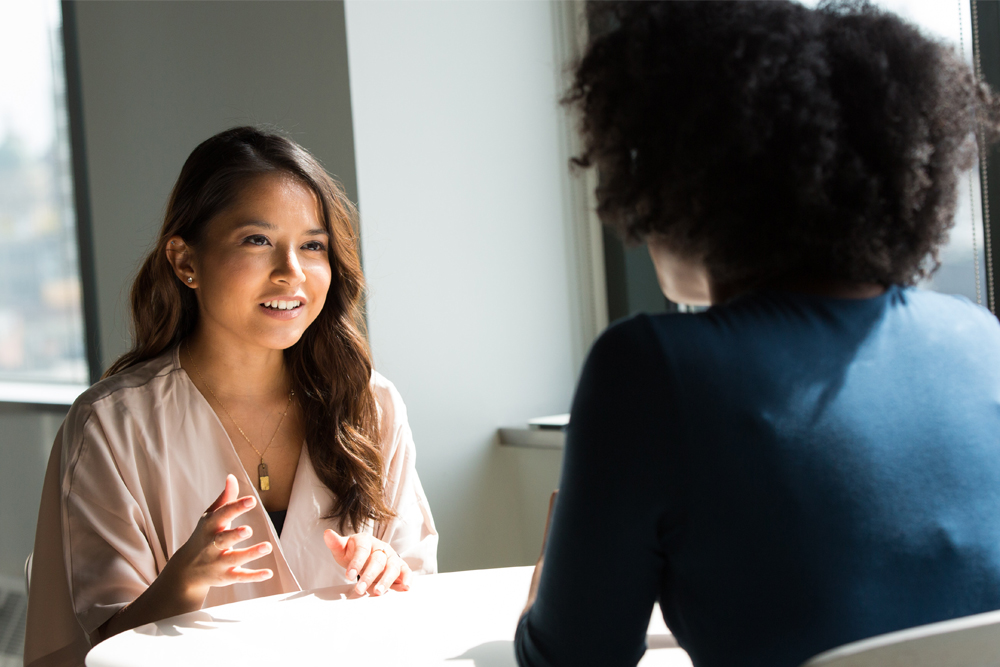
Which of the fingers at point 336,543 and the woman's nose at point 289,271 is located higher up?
the woman's nose at point 289,271

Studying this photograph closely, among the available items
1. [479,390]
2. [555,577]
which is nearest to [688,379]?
[555,577]

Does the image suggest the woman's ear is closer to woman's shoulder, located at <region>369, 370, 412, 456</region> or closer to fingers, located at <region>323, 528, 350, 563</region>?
woman's shoulder, located at <region>369, 370, 412, 456</region>

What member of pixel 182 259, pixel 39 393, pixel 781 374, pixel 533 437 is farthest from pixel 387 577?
pixel 39 393

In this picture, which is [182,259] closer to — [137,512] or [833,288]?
[137,512]

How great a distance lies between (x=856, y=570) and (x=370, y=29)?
2249 mm

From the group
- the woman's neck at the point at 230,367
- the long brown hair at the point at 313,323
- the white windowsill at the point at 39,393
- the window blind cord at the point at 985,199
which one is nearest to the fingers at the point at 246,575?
the long brown hair at the point at 313,323

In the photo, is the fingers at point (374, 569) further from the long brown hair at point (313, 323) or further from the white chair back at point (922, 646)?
the white chair back at point (922, 646)

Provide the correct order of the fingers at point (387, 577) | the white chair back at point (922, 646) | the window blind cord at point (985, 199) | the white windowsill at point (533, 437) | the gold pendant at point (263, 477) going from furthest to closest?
the white windowsill at point (533, 437) → the window blind cord at point (985, 199) → the gold pendant at point (263, 477) → the fingers at point (387, 577) → the white chair back at point (922, 646)

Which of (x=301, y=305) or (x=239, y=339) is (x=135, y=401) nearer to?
(x=239, y=339)

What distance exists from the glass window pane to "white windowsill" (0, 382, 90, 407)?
43 millimetres

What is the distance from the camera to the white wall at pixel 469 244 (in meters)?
2.59

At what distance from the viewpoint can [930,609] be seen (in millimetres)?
709

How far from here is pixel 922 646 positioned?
594 millimetres

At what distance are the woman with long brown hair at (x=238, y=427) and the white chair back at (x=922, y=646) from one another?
3.18ft
